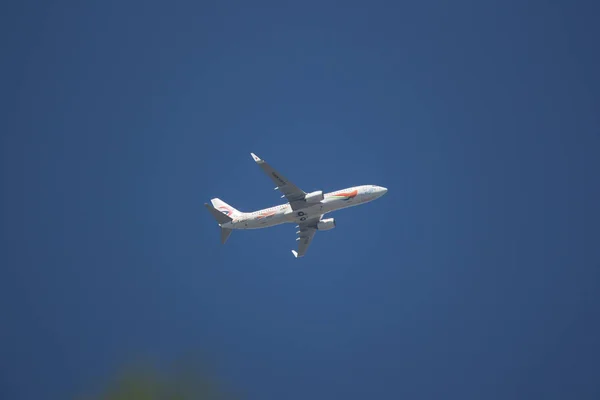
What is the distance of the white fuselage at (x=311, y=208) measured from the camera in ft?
230

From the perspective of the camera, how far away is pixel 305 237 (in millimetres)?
80750

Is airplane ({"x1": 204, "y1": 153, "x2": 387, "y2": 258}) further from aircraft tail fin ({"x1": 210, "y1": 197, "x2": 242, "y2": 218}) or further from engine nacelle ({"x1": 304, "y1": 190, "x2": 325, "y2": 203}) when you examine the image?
aircraft tail fin ({"x1": 210, "y1": 197, "x2": 242, "y2": 218})

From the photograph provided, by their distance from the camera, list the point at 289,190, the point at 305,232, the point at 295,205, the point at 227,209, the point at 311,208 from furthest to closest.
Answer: the point at 305,232 → the point at 227,209 → the point at 311,208 → the point at 295,205 → the point at 289,190

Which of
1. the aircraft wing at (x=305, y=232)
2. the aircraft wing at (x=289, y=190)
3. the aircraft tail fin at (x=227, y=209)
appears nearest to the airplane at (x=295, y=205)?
the aircraft wing at (x=289, y=190)

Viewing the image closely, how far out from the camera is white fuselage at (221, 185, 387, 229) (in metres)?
70.0

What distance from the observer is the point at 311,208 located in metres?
70.7

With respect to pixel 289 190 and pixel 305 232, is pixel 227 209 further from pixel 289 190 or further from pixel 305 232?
pixel 289 190

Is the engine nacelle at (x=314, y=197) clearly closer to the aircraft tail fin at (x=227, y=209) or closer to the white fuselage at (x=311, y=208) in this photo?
the white fuselage at (x=311, y=208)

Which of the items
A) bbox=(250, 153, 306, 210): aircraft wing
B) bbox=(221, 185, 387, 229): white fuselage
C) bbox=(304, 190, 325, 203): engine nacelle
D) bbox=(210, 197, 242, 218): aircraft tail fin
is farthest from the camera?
bbox=(210, 197, 242, 218): aircraft tail fin

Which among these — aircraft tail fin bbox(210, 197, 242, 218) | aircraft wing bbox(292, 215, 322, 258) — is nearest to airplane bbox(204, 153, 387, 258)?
aircraft tail fin bbox(210, 197, 242, 218)

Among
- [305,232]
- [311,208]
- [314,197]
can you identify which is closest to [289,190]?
[314,197]

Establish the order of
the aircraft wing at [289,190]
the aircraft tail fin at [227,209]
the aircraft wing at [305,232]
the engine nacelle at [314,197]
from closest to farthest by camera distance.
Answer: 1. the aircraft wing at [289,190]
2. the engine nacelle at [314,197]
3. the aircraft tail fin at [227,209]
4. the aircraft wing at [305,232]

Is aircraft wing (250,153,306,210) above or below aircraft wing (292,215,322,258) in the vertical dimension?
above

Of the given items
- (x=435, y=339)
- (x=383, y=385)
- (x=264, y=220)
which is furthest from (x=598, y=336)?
(x=264, y=220)
